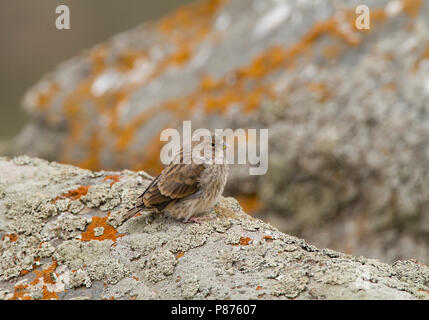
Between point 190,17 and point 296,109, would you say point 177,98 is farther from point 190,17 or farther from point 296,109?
point 190,17

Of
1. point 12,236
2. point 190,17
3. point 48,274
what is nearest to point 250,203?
point 12,236

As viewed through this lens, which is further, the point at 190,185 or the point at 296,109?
the point at 296,109

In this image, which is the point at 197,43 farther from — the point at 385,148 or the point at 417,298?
the point at 417,298

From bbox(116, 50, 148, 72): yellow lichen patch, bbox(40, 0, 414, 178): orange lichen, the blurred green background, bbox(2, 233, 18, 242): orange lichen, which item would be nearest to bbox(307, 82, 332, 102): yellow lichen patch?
bbox(40, 0, 414, 178): orange lichen

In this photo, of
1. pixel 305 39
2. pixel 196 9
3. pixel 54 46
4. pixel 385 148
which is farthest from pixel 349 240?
pixel 54 46

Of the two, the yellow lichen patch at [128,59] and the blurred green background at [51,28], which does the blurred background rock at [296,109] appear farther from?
the blurred green background at [51,28]

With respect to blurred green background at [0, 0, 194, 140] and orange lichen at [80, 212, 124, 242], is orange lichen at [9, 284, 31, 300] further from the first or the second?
blurred green background at [0, 0, 194, 140]
